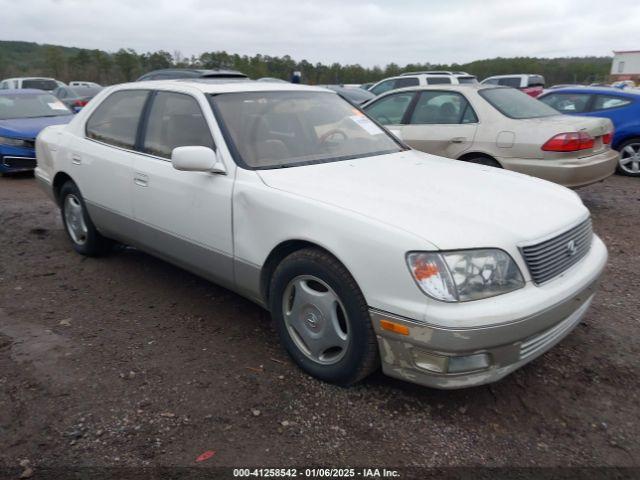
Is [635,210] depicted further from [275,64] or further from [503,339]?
[275,64]

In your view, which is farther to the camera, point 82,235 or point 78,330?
point 82,235

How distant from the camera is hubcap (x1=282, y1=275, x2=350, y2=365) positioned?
2.76 m

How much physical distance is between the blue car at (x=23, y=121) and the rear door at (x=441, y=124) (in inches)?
234

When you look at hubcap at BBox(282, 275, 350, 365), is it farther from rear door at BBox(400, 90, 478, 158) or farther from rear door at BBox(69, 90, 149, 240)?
rear door at BBox(400, 90, 478, 158)

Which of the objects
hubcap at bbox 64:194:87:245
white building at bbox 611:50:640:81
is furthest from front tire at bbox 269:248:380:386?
white building at bbox 611:50:640:81

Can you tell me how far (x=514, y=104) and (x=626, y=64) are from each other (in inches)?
2076

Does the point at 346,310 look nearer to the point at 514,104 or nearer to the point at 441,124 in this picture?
the point at 441,124

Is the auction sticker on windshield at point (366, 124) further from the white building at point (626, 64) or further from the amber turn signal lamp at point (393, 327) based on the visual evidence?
the white building at point (626, 64)

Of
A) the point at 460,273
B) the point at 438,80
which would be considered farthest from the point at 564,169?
the point at 438,80

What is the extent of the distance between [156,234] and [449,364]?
7.59 feet

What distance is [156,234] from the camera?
149 inches

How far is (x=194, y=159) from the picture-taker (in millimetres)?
3105

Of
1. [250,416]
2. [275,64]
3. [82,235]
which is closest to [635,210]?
→ [250,416]

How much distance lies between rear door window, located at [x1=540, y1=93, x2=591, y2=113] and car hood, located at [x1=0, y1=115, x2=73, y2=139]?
28.1 feet
